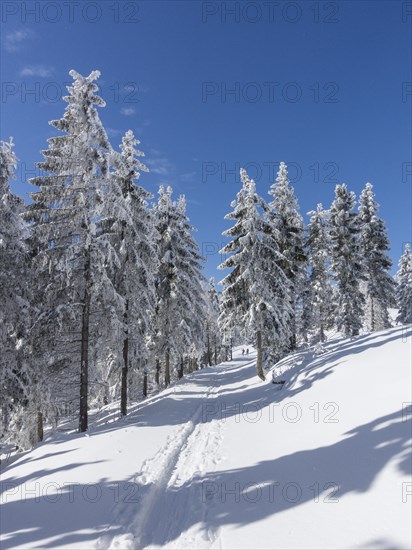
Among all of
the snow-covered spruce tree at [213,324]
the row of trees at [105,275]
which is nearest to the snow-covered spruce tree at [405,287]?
the row of trees at [105,275]

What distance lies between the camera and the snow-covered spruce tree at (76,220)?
13.7m

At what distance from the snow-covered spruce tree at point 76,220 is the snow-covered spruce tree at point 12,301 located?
836mm

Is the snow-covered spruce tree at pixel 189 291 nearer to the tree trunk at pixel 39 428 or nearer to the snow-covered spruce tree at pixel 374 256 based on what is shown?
the tree trunk at pixel 39 428

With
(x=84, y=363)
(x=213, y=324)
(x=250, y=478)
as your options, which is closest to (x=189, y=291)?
(x=84, y=363)

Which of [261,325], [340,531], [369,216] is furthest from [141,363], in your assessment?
[369,216]

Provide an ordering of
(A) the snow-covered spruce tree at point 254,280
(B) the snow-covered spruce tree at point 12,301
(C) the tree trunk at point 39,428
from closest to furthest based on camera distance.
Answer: (B) the snow-covered spruce tree at point 12,301 → (C) the tree trunk at point 39,428 → (A) the snow-covered spruce tree at point 254,280

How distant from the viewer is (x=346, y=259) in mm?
28531

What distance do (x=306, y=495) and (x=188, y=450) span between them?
175 inches

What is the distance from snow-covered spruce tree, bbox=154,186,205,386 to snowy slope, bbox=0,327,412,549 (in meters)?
11.8

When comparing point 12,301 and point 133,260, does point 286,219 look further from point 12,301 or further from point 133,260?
point 12,301

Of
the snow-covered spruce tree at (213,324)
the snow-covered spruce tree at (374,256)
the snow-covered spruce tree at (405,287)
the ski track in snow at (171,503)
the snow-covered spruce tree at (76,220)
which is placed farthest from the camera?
the snow-covered spruce tree at (213,324)

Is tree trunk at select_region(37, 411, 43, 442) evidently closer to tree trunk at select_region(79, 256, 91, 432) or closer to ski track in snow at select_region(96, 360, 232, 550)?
tree trunk at select_region(79, 256, 91, 432)

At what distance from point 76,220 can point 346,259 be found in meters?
23.4

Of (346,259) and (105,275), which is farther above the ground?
(346,259)
